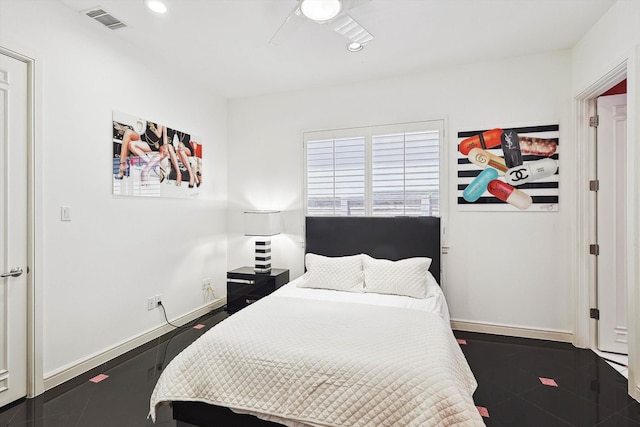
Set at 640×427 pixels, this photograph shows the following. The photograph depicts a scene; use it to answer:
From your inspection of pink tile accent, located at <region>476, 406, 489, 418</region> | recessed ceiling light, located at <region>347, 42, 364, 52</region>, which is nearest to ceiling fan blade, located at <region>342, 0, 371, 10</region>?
recessed ceiling light, located at <region>347, 42, 364, 52</region>

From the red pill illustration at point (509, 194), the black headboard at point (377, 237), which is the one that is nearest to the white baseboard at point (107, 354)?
the black headboard at point (377, 237)

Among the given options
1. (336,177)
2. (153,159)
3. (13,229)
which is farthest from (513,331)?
(13,229)

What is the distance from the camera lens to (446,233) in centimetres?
352

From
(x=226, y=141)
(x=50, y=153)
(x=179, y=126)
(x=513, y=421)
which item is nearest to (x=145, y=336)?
(x=50, y=153)

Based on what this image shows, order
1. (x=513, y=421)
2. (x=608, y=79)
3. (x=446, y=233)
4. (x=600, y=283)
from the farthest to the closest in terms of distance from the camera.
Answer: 1. (x=446, y=233)
2. (x=600, y=283)
3. (x=608, y=79)
4. (x=513, y=421)

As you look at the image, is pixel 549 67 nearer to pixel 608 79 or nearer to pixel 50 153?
pixel 608 79

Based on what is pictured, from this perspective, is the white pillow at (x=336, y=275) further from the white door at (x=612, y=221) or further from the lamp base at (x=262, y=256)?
the white door at (x=612, y=221)

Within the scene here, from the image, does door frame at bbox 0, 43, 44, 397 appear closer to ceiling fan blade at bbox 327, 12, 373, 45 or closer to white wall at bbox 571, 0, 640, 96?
ceiling fan blade at bbox 327, 12, 373, 45

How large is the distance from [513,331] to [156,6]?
418cm

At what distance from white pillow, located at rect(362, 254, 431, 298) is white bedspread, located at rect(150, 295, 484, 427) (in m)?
0.74

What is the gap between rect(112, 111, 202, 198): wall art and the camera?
116 inches

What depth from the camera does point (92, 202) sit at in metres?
2.71

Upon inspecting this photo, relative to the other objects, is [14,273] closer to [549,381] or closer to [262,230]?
[262,230]

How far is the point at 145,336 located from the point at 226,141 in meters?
2.50
